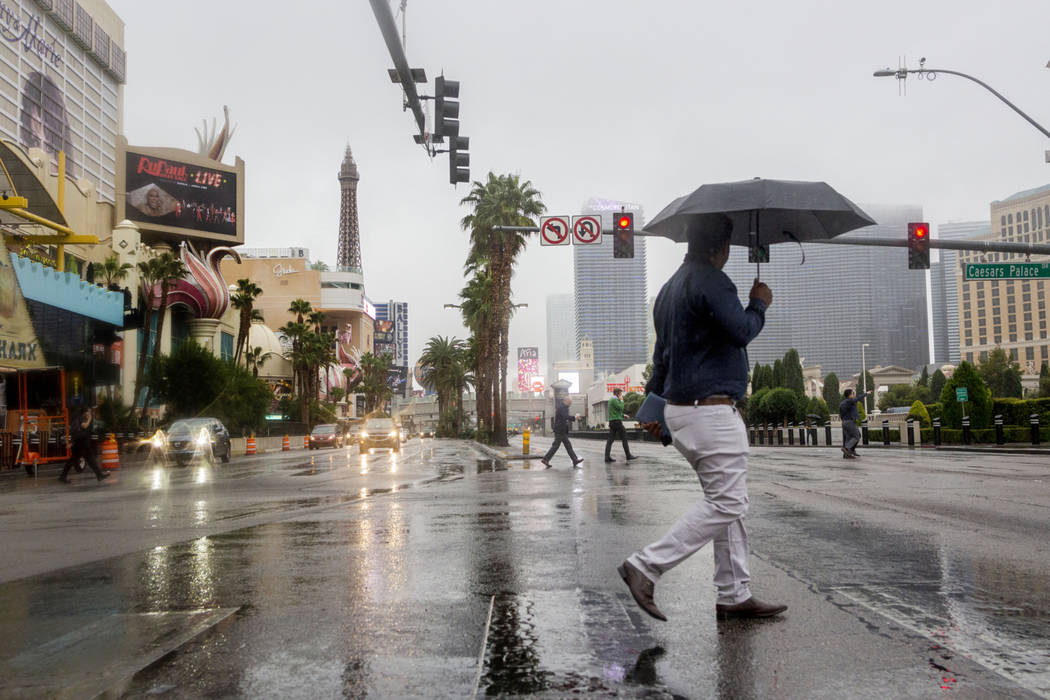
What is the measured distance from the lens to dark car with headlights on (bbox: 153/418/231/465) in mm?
28078

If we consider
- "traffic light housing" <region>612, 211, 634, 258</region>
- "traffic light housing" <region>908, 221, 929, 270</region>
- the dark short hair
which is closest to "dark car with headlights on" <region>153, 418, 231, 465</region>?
"traffic light housing" <region>612, 211, 634, 258</region>

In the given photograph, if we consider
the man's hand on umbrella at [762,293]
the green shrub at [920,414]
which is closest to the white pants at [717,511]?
the man's hand on umbrella at [762,293]

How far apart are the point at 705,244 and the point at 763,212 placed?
111 centimetres

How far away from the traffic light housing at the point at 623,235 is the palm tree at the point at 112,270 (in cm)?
3389

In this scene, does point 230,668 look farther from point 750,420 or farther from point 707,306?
point 750,420

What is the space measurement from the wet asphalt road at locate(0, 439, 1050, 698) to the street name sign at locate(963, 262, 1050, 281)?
15.0 metres

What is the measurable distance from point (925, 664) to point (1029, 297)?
195867 millimetres

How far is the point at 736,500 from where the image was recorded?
13.4 feet

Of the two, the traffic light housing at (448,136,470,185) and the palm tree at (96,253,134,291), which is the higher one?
the palm tree at (96,253,134,291)

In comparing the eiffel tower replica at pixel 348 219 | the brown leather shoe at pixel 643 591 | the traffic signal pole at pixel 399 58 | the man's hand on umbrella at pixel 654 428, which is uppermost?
the eiffel tower replica at pixel 348 219

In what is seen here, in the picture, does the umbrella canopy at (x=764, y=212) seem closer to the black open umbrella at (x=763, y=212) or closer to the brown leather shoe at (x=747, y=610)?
the black open umbrella at (x=763, y=212)

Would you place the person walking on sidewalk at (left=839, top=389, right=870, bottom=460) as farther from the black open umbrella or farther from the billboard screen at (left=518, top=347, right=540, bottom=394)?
the billboard screen at (left=518, top=347, right=540, bottom=394)

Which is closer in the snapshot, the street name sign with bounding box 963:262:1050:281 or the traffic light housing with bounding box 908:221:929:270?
the traffic light housing with bounding box 908:221:929:270

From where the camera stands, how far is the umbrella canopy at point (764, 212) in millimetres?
4645
